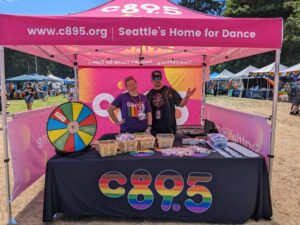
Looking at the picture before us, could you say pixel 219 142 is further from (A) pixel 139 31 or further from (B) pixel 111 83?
(B) pixel 111 83

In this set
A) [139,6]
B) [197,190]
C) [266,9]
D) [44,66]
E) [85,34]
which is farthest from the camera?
[44,66]

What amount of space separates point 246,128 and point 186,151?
4.31 ft

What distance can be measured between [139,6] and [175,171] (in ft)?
7.93

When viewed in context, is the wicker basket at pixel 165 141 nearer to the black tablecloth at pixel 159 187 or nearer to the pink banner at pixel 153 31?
the black tablecloth at pixel 159 187

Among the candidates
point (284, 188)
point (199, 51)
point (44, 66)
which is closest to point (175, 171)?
point (284, 188)

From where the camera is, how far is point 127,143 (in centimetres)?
296

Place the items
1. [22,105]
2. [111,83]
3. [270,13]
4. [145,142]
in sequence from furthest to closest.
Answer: [270,13]
[22,105]
[111,83]
[145,142]

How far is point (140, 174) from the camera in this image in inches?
112

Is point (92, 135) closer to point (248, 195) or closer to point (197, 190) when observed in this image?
point (197, 190)

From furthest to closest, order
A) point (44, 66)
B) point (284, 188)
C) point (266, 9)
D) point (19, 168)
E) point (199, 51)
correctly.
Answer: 1. point (44, 66)
2. point (266, 9)
3. point (199, 51)
4. point (284, 188)
5. point (19, 168)

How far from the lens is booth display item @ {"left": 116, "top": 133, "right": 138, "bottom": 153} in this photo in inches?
116

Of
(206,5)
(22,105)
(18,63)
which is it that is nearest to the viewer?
(22,105)

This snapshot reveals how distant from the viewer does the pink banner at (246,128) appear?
10.5 feet

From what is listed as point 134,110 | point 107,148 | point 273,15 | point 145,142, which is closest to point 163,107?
point 134,110
